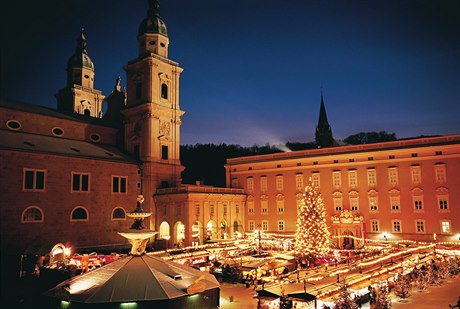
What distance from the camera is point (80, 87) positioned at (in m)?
54.2

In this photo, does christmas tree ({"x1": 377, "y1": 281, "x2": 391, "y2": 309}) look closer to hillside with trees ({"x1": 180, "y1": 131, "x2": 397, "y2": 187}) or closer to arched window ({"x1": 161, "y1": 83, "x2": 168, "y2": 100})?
arched window ({"x1": 161, "y1": 83, "x2": 168, "y2": 100})

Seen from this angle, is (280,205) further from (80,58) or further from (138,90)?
(80,58)

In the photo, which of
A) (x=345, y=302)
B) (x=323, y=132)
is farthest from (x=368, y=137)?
(x=345, y=302)

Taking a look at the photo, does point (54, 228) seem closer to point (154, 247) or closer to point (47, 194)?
point (47, 194)

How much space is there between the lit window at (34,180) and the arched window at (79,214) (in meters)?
3.53

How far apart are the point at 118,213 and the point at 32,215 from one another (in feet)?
28.0

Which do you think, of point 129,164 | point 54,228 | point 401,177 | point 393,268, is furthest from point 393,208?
point 54,228

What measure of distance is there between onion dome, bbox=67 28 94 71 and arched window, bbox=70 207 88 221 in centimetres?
2870

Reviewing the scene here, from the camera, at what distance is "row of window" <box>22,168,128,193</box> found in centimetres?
3097

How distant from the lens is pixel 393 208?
36250 mm

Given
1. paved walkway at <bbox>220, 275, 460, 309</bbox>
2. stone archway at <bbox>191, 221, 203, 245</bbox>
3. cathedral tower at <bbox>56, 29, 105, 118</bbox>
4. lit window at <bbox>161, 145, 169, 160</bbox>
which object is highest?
cathedral tower at <bbox>56, 29, 105, 118</bbox>

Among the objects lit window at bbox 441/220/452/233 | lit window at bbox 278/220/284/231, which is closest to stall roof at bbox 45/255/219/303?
lit window at bbox 441/220/452/233

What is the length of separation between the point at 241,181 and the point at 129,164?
1416cm

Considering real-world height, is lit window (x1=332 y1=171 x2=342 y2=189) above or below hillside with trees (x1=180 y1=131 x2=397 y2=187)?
Answer: below
